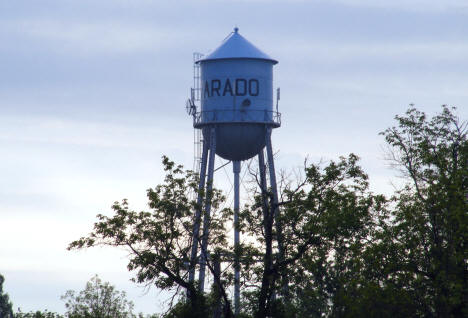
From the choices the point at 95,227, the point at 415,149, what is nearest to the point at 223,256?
the point at 95,227

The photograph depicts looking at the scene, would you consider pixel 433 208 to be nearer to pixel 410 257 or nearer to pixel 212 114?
pixel 410 257

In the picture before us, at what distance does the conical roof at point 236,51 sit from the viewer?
167ft

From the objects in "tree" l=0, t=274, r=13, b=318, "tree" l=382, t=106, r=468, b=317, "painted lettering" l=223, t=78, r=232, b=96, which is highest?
"painted lettering" l=223, t=78, r=232, b=96

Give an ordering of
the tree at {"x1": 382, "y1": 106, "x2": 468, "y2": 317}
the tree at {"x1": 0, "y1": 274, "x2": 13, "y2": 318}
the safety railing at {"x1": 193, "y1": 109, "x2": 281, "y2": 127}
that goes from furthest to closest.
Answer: the tree at {"x1": 0, "y1": 274, "x2": 13, "y2": 318} → the safety railing at {"x1": 193, "y1": 109, "x2": 281, "y2": 127} → the tree at {"x1": 382, "y1": 106, "x2": 468, "y2": 317}

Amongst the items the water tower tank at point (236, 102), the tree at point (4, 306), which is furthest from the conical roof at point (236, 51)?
the tree at point (4, 306)

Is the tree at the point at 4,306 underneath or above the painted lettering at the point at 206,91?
underneath

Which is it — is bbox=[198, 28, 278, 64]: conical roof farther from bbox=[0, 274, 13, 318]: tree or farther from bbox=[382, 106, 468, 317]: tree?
bbox=[0, 274, 13, 318]: tree

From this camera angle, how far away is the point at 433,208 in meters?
32.4

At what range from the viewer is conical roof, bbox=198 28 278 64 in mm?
51000

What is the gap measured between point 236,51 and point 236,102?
2439 mm

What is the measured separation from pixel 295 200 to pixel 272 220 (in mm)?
1375

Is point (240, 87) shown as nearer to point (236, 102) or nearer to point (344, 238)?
point (236, 102)

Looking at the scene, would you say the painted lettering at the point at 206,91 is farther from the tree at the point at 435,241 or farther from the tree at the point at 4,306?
the tree at the point at 4,306

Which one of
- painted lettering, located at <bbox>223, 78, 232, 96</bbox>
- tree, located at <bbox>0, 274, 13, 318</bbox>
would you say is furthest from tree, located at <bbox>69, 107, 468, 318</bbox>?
tree, located at <bbox>0, 274, 13, 318</bbox>
